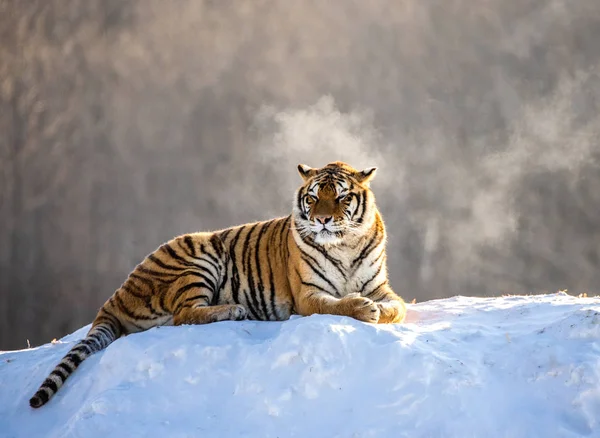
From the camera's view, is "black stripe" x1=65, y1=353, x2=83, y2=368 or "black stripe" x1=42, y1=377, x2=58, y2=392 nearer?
"black stripe" x1=42, y1=377, x2=58, y2=392

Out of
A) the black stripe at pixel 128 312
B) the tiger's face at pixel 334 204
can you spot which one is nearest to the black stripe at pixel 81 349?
the black stripe at pixel 128 312

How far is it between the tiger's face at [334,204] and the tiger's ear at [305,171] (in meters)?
0.01

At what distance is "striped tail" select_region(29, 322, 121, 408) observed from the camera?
25.2 feet

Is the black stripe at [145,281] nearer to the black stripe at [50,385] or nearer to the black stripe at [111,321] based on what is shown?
the black stripe at [111,321]

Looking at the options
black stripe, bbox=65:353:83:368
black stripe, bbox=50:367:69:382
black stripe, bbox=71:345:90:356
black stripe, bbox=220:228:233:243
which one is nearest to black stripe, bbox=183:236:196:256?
black stripe, bbox=220:228:233:243

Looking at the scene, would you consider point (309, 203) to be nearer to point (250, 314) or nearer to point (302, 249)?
point (302, 249)

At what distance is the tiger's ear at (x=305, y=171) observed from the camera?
9117 millimetres

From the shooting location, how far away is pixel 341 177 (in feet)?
29.1

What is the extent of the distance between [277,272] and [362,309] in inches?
70.3

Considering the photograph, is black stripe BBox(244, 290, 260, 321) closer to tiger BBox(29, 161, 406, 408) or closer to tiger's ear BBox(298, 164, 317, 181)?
tiger BBox(29, 161, 406, 408)

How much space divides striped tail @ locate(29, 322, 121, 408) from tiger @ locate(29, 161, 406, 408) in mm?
13

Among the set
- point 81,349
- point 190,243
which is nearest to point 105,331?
point 81,349

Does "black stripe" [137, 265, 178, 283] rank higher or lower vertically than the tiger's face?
lower

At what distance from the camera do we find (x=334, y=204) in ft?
28.2
